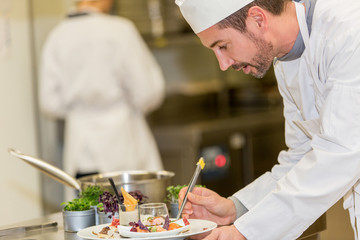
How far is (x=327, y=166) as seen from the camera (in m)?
1.54

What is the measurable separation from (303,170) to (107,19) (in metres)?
2.12

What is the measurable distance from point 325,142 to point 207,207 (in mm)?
378

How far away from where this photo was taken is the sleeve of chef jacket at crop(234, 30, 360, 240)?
4.99ft

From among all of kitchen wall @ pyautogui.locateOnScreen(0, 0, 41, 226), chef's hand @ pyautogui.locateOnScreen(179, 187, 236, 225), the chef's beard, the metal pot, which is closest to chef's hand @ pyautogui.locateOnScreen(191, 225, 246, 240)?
chef's hand @ pyautogui.locateOnScreen(179, 187, 236, 225)

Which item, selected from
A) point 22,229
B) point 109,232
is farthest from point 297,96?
point 22,229

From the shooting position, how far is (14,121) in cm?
338

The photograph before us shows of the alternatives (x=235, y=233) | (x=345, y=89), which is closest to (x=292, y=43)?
(x=345, y=89)

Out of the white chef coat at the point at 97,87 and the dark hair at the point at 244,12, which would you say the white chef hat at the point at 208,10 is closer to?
the dark hair at the point at 244,12

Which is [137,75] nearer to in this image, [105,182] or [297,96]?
[105,182]

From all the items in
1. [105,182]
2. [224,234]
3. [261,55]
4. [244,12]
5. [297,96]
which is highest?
[244,12]

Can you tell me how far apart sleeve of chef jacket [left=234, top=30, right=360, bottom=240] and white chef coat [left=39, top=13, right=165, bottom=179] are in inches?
77.5

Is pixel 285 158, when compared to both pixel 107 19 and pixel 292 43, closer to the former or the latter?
pixel 292 43

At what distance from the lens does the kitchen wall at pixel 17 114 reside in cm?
331

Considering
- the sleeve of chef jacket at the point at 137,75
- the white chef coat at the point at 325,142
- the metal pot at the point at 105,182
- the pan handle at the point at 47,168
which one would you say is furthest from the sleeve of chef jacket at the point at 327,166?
the sleeve of chef jacket at the point at 137,75
